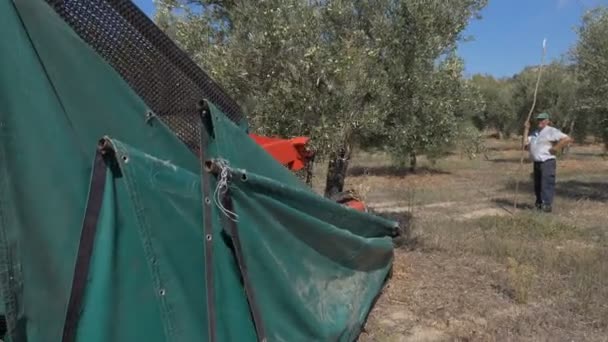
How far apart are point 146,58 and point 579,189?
15.4 m

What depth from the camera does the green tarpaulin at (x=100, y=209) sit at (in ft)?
8.29

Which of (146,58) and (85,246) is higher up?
(146,58)

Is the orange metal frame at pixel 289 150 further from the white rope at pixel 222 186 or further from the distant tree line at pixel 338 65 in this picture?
the white rope at pixel 222 186

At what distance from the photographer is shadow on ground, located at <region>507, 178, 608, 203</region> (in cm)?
1383

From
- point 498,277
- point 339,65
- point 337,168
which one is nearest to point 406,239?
point 337,168

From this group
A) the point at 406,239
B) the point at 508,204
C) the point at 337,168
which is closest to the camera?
the point at 337,168

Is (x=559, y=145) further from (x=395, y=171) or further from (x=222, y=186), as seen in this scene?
(x=395, y=171)

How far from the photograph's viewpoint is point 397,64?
251 inches

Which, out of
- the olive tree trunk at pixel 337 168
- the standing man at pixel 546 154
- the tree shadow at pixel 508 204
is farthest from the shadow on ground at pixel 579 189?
the olive tree trunk at pixel 337 168

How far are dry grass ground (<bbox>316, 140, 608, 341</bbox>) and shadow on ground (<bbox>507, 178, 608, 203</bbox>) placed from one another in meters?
1.21

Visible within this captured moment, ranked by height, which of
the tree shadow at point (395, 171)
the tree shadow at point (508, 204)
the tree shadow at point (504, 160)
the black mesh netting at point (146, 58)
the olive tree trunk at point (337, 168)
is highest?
the black mesh netting at point (146, 58)

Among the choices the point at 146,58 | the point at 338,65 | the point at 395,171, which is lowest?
the point at 395,171

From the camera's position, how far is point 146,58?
300cm

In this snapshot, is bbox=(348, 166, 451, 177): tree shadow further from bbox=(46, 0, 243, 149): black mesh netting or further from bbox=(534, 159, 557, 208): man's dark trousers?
bbox=(46, 0, 243, 149): black mesh netting
